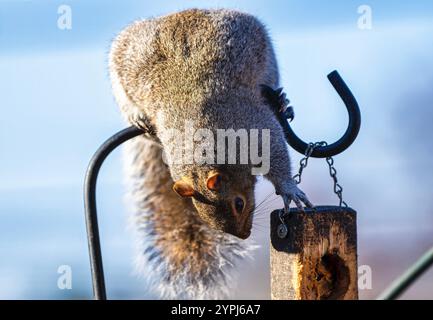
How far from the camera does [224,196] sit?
409 centimetres

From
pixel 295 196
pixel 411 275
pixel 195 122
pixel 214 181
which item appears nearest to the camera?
pixel 411 275

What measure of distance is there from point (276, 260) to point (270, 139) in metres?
1.27

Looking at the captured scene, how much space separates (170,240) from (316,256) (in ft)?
7.78

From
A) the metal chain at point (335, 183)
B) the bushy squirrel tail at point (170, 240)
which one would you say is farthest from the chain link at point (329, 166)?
the bushy squirrel tail at point (170, 240)

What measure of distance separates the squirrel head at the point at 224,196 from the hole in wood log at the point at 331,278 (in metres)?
1.12

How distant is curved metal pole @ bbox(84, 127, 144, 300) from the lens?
336 centimetres

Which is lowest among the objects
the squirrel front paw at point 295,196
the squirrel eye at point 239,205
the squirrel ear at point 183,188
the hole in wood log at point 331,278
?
the hole in wood log at point 331,278

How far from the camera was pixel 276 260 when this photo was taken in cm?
303

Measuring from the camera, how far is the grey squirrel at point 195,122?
163 inches

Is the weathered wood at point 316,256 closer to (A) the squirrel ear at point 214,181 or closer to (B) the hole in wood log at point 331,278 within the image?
(B) the hole in wood log at point 331,278

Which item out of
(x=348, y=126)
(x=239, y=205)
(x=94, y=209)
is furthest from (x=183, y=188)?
(x=348, y=126)

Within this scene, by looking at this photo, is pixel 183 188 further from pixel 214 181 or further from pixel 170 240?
pixel 170 240

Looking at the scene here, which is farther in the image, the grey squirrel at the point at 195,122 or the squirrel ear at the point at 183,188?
the grey squirrel at the point at 195,122
